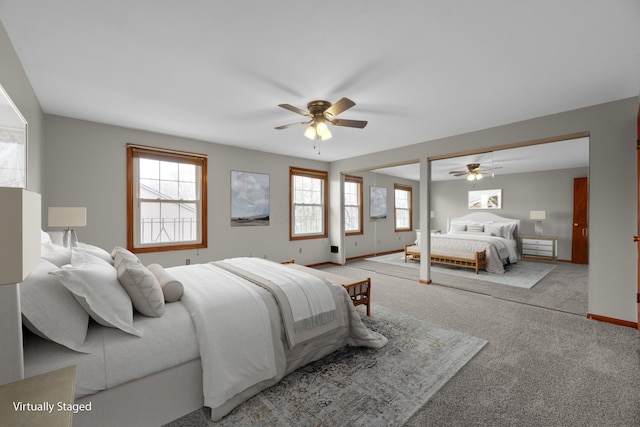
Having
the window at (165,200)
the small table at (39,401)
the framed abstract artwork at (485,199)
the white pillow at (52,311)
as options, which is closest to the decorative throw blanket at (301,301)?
the white pillow at (52,311)

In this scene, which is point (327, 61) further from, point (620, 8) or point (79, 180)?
point (79, 180)

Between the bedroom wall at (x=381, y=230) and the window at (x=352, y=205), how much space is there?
12cm

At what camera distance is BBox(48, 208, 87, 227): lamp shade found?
2826 millimetres

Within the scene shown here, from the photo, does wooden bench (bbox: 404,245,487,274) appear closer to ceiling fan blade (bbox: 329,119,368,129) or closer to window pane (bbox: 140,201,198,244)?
ceiling fan blade (bbox: 329,119,368,129)

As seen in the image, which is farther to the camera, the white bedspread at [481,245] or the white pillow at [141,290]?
the white bedspread at [481,245]

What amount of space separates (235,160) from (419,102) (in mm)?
3352

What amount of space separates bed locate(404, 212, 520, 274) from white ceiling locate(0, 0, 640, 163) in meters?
1.93

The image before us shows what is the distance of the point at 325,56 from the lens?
218cm

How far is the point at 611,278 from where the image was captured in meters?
2.99

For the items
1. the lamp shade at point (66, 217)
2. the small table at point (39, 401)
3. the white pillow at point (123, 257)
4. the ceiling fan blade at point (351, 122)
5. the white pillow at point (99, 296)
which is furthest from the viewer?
the ceiling fan blade at point (351, 122)

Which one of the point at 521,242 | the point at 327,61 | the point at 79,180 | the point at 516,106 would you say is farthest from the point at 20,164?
the point at 521,242

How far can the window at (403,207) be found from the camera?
16.4 ft

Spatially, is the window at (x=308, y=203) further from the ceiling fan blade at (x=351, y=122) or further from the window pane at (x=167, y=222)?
the ceiling fan blade at (x=351, y=122)

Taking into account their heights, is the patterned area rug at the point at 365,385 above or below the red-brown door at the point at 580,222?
below
